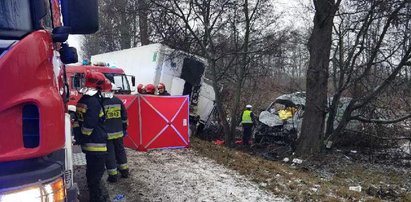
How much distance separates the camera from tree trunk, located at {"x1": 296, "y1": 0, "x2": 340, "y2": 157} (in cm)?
1066

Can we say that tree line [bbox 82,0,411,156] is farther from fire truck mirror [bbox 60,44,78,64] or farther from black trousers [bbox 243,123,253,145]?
fire truck mirror [bbox 60,44,78,64]

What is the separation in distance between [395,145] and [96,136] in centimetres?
1021

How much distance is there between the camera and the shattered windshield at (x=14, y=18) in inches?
84.3

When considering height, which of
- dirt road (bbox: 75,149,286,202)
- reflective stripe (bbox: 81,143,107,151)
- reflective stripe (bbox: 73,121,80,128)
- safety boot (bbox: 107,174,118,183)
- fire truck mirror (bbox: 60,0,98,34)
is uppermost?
fire truck mirror (bbox: 60,0,98,34)

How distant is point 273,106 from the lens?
1468cm

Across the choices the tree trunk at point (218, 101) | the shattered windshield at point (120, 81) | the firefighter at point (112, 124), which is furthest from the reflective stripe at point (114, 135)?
the shattered windshield at point (120, 81)

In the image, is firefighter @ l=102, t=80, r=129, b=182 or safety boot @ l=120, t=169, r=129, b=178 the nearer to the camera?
firefighter @ l=102, t=80, r=129, b=182

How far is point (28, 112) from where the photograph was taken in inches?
78.9

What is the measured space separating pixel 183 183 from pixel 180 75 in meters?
9.40

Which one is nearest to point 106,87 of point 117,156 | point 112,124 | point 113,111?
point 113,111

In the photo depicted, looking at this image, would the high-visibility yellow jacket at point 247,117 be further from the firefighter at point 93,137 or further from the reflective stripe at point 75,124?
the firefighter at point 93,137

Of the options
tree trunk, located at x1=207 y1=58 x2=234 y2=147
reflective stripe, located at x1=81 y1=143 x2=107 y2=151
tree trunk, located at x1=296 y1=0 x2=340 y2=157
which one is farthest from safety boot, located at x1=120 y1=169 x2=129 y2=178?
tree trunk, located at x1=207 y1=58 x2=234 y2=147

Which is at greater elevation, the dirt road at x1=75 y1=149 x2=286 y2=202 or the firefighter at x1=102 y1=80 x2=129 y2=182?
the firefighter at x1=102 y1=80 x2=129 y2=182

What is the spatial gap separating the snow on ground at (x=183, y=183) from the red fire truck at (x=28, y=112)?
3.73 metres
